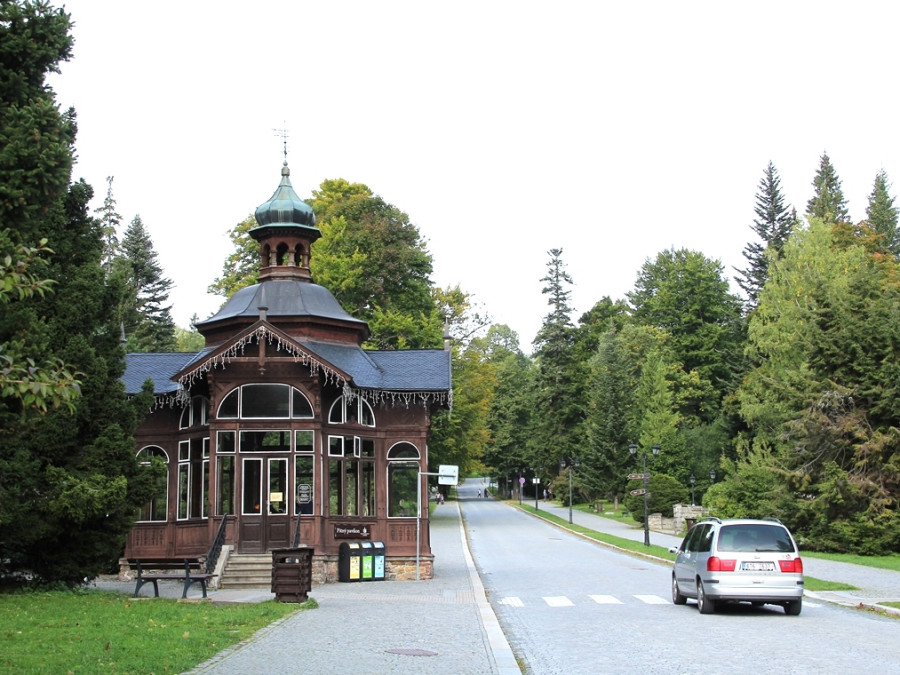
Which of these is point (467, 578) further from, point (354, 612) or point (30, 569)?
point (30, 569)

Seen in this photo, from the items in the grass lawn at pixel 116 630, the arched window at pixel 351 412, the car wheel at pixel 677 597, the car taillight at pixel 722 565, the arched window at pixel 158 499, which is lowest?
the car wheel at pixel 677 597

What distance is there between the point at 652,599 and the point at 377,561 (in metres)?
8.99

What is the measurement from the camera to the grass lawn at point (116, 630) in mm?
10734

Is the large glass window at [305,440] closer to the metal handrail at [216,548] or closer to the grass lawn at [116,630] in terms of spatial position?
the metal handrail at [216,548]

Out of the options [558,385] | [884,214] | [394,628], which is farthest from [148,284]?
[394,628]

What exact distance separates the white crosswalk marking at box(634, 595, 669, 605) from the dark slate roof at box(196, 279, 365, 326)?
13.1 m

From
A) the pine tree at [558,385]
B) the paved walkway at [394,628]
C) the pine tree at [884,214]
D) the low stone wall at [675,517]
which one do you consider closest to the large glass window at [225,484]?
the paved walkway at [394,628]

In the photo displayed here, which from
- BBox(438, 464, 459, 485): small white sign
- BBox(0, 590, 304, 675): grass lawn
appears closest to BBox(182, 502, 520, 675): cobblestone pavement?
BBox(0, 590, 304, 675): grass lawn

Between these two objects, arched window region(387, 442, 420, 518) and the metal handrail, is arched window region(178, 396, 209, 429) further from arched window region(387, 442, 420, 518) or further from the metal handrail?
arched window region(387, 442, 420, 518)

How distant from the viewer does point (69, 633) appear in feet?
43.1

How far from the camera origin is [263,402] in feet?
87.8

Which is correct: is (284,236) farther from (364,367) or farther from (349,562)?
(349,562)

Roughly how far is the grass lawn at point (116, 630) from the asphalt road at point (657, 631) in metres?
3.94

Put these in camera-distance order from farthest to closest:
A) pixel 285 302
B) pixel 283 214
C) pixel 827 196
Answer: pixel 827 196 → pixel 283 214 → pixel 285 302
